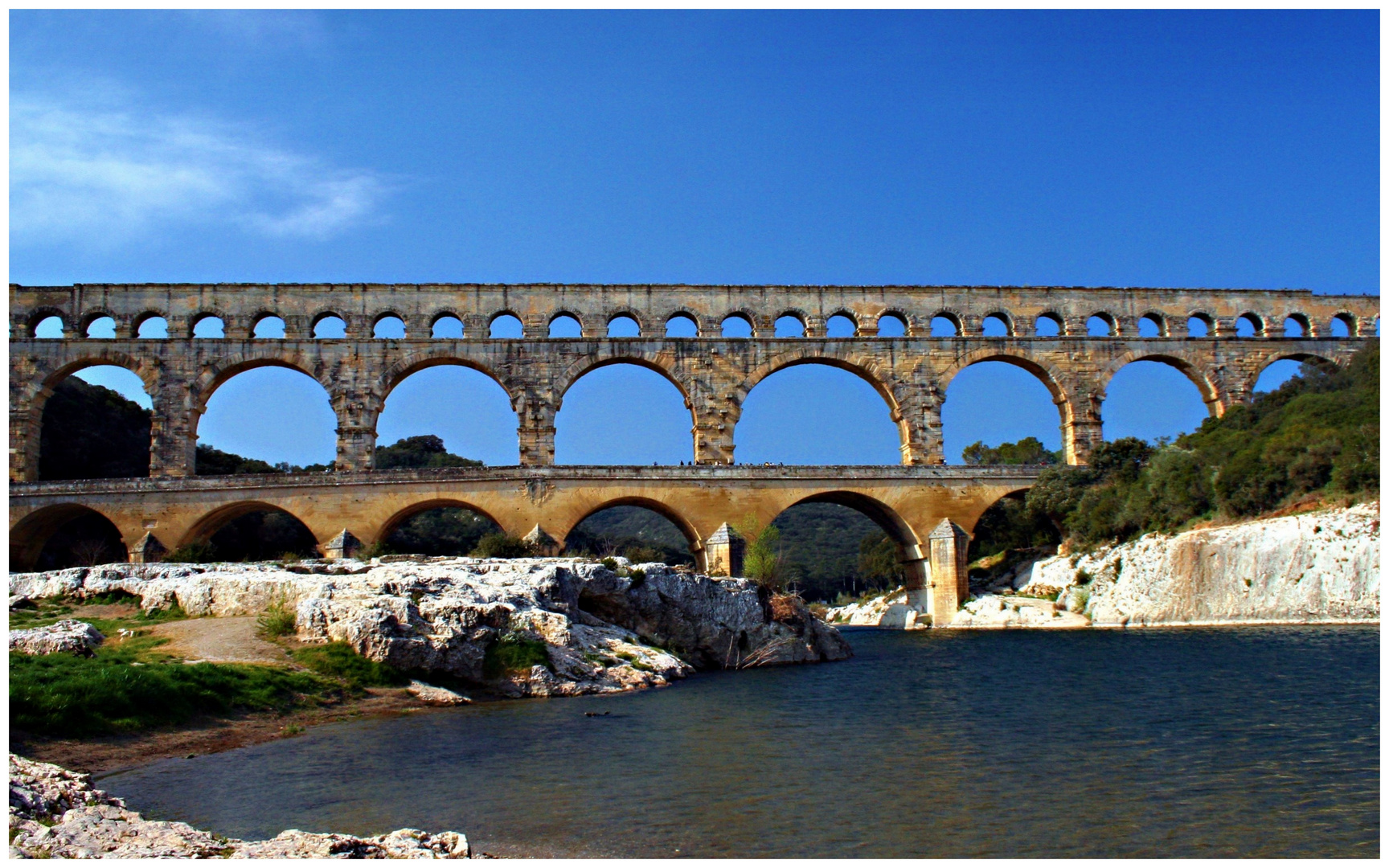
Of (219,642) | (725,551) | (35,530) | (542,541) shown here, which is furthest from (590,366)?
(219,642)

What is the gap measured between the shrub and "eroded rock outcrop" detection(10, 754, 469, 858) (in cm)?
803

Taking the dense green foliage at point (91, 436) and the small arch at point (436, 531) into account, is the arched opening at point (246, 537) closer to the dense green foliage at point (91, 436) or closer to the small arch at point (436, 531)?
the small arch at point (436, 531)

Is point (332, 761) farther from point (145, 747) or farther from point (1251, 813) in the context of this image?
point (1251, 813)

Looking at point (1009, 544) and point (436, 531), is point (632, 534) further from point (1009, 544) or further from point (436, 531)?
point (1009, 544)

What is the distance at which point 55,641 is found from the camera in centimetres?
1146

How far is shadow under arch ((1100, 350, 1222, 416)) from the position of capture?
115 feet

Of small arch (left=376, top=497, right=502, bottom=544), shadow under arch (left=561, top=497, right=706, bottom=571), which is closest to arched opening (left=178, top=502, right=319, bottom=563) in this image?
small arch (left=376, top=497, right=502, bottom=544)

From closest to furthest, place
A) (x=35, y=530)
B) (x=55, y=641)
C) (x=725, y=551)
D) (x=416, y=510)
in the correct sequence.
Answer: (x=55, y=641), (x=725, y=551), (x=416, y=510), (x=35, y=530)

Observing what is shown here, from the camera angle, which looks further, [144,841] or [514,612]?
[514,612]

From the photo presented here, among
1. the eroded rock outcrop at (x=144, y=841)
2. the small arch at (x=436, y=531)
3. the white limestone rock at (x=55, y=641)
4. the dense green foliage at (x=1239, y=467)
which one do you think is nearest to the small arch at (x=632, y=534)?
the small arch at (x=436, y=531)

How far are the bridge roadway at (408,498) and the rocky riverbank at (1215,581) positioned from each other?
22.9 feet

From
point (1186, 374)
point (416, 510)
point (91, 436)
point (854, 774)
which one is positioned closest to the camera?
point (854, 774)

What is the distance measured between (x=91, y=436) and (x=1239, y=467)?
40.2 meters

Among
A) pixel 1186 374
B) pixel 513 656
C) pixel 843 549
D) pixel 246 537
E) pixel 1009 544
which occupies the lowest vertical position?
pixel 843 549
